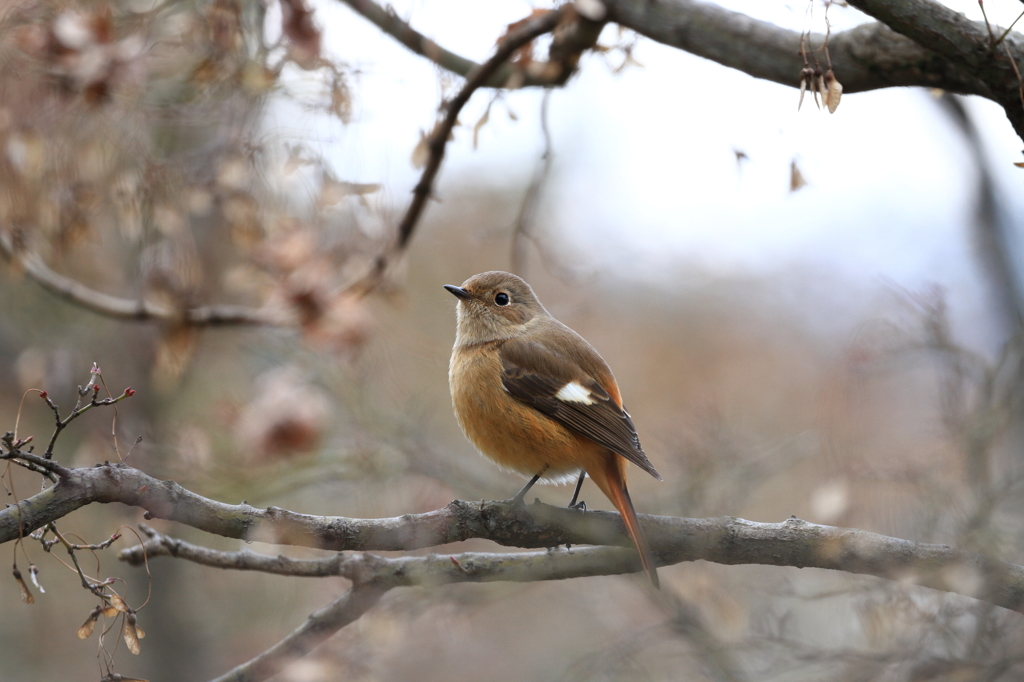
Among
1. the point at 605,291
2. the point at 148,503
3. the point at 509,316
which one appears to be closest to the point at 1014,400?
the point at 509,316

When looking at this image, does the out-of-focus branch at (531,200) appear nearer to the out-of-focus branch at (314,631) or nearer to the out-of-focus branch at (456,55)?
the out-of-focus branch at (456,55)

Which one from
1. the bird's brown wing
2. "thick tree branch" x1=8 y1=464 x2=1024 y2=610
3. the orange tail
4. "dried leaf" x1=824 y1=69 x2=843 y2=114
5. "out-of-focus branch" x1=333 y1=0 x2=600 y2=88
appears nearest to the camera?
"thick tree branch" x1=8 y1=464 x2=1024 y2=610

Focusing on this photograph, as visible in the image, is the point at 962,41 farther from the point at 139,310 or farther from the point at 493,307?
the point at 139,310

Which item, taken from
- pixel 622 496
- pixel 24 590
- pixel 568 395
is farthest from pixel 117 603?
pixel 568 395

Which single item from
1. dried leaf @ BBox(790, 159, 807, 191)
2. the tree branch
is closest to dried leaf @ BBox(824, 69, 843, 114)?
dried leaf @ BBox(790, 159, 807, 191)

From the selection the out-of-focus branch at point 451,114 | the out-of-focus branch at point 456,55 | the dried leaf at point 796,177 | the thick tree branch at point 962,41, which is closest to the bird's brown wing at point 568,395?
the out-of-focus branch at point 451,114

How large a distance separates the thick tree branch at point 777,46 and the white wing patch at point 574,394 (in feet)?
5.05

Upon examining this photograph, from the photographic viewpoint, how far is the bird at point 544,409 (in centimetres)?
331

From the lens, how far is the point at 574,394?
3543 millimetres

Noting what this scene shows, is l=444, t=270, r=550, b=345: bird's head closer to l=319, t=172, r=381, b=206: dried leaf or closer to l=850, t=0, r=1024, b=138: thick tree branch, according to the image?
l=319, t=172, r=381, b=206: dried leaf

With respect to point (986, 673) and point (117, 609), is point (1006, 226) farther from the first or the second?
point (117, 609)

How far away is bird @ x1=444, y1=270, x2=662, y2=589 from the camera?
10.9 ft

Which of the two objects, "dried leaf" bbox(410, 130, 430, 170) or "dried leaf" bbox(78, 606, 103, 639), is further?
"dried leaf" bbox(410, 130, 430, 170)

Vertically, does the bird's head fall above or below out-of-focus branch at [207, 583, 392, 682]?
above
